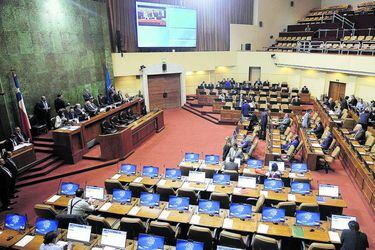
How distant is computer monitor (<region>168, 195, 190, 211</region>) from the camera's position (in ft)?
21.1

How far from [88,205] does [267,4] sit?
23.7 meters

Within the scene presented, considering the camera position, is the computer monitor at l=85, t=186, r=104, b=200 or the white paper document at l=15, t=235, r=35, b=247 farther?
the computer monitor at l=85, t=186, r=104, b=200

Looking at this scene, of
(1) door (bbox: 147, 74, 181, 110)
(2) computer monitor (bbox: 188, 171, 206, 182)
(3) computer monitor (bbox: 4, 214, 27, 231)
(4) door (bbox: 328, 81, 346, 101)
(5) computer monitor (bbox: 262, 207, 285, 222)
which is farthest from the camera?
(1) door (bbox: 147, 74, 181, 110)

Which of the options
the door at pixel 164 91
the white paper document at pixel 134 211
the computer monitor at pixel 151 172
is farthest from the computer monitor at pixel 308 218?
the door at pixel 164 91

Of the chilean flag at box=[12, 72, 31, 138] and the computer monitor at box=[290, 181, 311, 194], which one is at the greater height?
the chilean flag at box=[12, 72, 31, 138]

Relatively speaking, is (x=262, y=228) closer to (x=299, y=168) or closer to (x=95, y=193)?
(x=299, y=168)

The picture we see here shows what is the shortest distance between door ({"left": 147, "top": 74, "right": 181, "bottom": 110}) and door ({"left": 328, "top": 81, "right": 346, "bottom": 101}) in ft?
33.8

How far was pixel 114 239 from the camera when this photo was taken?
5.29 m

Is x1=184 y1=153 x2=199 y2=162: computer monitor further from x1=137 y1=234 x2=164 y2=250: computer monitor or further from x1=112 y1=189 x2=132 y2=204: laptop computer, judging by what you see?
x1=137 y1=234 x2=164 y2=250: computer monitor

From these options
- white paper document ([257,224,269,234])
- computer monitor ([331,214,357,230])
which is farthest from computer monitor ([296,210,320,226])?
white paper document ([257,224,269,234])

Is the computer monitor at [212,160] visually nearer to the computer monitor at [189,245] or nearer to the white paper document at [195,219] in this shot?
the white paper document at [195,219]

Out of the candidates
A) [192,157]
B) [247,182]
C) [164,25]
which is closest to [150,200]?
[247,182]

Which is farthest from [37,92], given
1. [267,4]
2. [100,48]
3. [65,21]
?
[267,4]

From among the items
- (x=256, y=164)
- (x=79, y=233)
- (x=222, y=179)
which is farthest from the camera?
(x=256, y=164)
